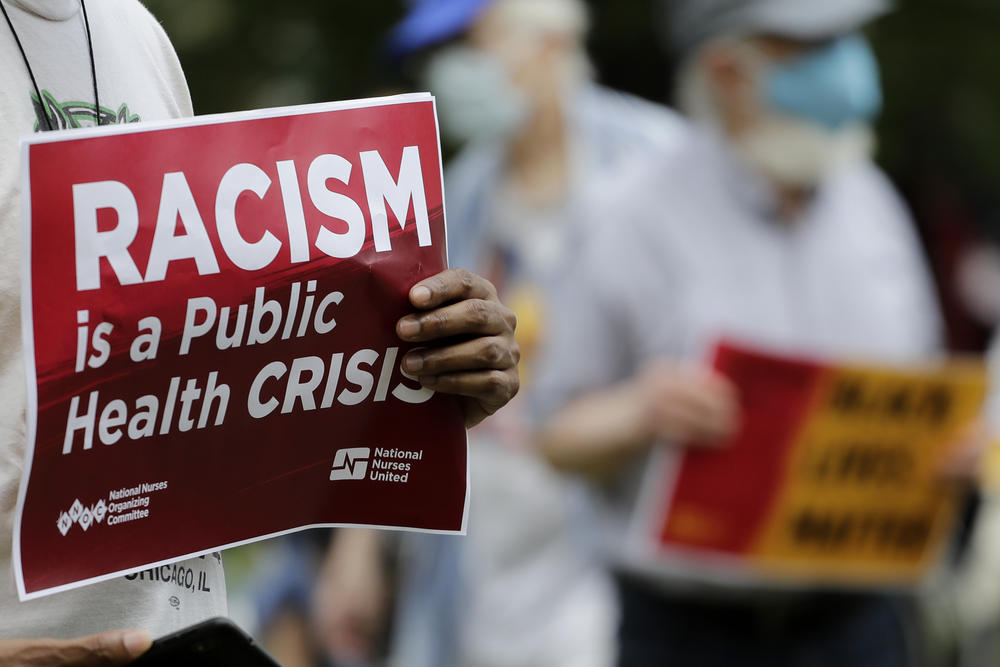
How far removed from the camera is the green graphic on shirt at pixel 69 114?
1.66m

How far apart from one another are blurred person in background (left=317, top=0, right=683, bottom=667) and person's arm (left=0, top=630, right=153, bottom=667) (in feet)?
9.12

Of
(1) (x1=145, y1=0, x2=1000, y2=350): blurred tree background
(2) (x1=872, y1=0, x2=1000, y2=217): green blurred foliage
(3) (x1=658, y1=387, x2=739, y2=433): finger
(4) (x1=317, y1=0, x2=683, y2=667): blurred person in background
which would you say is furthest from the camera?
(2) (x1=872, y1=0, x2=1000, y2=217): green blurred foliage

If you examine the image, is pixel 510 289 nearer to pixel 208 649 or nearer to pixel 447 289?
Result: pixel 447 289

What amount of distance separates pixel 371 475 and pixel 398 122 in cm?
38

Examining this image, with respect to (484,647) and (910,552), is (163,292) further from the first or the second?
(484,647)

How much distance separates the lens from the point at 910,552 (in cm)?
383

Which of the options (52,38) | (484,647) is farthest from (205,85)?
(52,38)

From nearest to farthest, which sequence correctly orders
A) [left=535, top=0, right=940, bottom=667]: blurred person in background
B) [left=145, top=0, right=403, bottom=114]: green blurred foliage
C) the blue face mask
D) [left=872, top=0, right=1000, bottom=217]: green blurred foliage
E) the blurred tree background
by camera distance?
[left=535, top=0, right=940, bottom=667]: blurred person in background
the blue face mask
the blurred tree background
[left=145, top=0, right=403, bottom=114]: green blurred foliage
[left=872, top=0, right=1000, bottom=217]: green blurred foliage

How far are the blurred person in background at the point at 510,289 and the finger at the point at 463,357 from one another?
250 centimetres

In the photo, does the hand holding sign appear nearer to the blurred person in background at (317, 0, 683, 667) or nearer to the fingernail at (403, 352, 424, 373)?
the blurred person in background at (317, 0, 683, 667)

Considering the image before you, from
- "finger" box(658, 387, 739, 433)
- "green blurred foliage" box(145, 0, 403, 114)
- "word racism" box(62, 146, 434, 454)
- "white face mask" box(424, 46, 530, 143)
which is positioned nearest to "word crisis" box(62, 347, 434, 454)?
"word racism" box(62, 146, 434, 454)

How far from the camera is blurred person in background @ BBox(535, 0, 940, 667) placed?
367cm

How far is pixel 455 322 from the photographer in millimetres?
1728

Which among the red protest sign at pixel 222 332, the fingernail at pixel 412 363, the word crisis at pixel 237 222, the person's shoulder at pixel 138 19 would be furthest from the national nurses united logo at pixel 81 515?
the person's shoulder at pixel 138 19
